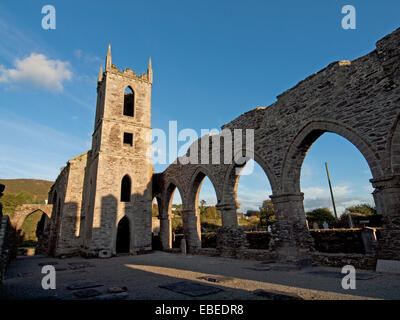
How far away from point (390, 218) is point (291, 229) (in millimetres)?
2795

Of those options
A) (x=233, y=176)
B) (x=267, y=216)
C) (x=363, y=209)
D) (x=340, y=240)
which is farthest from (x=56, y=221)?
(x=363, y=209)

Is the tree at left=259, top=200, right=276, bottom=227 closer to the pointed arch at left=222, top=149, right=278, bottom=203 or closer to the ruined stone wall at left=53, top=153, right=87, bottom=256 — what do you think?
the pointed arch at left=222, top=149, right=278, bottom=203

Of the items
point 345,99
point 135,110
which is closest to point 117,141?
point 135,110

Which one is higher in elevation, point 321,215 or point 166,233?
point 321,215

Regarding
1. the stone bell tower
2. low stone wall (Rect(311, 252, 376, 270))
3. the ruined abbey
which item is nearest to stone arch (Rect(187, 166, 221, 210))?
the ruined abbey

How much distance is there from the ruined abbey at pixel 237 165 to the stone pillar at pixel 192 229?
52 mm

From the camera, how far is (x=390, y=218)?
5.59 metres

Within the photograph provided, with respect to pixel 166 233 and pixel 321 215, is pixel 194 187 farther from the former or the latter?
pixel 321 215

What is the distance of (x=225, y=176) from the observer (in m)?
10.8

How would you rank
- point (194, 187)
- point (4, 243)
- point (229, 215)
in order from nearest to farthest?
point (4, 243), point (229, 215), point (194, 187)

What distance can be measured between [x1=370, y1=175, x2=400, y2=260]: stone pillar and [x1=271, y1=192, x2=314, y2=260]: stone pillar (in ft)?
7.18

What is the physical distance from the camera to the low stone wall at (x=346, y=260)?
5.96 metres
